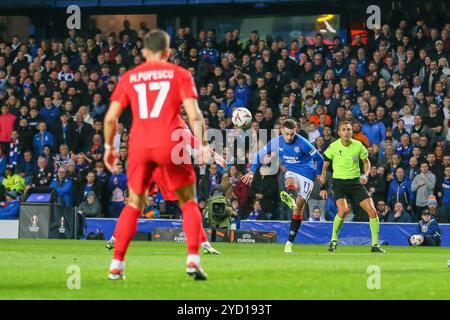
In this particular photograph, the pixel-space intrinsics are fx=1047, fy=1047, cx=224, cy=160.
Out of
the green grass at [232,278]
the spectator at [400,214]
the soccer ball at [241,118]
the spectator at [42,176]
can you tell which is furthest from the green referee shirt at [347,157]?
the spectator at [42,176]

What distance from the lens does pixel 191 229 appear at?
10953 mm

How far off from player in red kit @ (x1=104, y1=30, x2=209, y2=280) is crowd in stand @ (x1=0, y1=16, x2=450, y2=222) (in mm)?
14262

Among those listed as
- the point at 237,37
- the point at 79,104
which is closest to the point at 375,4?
the point at 237,37

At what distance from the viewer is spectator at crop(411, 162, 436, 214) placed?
24.9m

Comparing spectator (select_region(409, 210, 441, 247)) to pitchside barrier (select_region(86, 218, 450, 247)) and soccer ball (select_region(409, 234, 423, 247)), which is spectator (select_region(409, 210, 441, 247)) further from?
pitchside barrier (select_region(86, 218, 450, 247))

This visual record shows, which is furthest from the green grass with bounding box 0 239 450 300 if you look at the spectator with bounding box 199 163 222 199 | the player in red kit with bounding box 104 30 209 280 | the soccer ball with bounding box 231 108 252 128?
the spectator with bounding box 199 163 222 199

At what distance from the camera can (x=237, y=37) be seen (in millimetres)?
31141

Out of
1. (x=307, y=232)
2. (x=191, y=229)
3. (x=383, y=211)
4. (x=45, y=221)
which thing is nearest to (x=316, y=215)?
(x=307, y=232)

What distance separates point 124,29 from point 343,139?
14201mm

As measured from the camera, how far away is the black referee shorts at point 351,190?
20198mm

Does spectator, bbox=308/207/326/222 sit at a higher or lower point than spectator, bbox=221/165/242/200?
lower

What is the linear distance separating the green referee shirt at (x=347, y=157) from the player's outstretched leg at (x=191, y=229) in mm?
9533

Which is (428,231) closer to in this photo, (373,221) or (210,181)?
(373,221)
